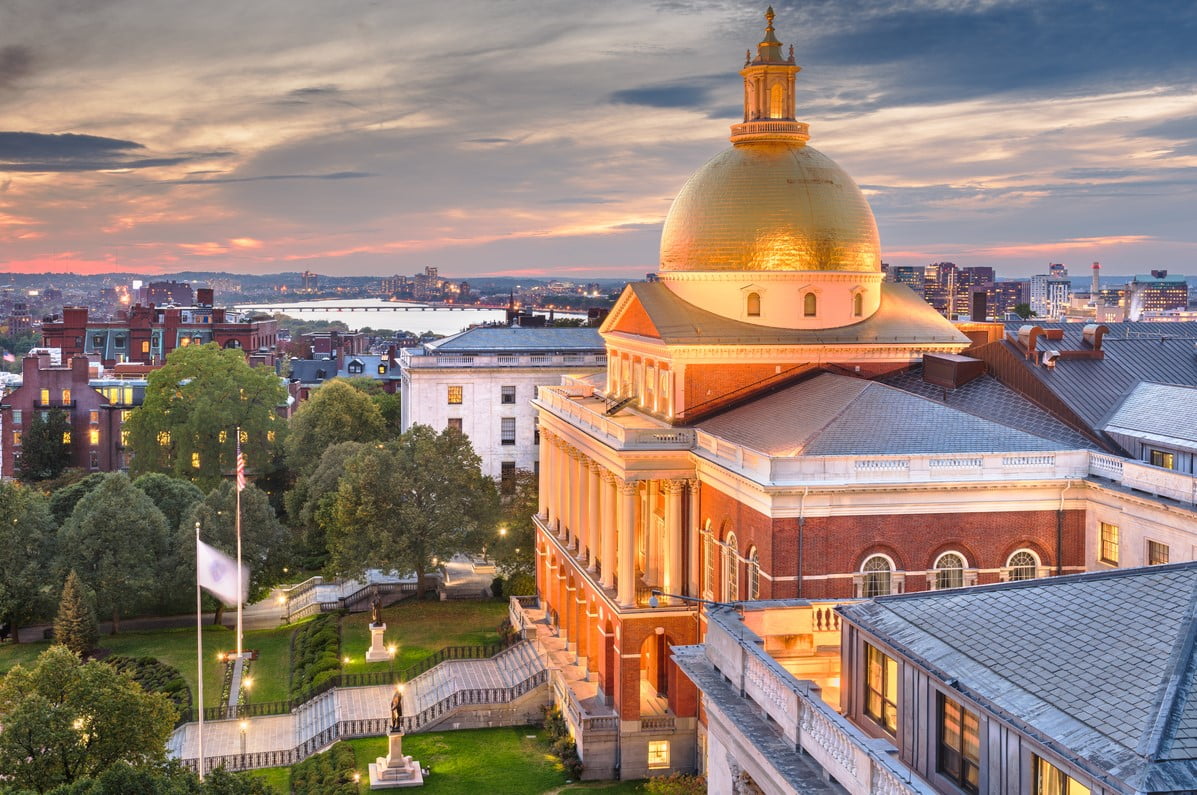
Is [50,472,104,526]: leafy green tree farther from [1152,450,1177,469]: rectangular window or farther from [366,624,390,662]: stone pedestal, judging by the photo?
[1152,450,1177,469]: rectangular window

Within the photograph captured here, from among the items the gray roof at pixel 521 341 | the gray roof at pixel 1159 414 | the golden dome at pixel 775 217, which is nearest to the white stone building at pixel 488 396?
the gray roof at pixel 521 341

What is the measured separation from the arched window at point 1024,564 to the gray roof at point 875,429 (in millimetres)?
3406

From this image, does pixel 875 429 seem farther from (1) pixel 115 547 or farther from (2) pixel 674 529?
(1) pixel 115 547

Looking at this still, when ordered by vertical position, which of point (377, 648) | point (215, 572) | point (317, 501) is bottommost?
point (377, 648)

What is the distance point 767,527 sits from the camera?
129 feet

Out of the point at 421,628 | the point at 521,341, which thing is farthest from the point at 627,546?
the point at 521,341

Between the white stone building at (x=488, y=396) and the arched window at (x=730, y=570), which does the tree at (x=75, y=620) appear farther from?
the arched window at (x=730, y=570)

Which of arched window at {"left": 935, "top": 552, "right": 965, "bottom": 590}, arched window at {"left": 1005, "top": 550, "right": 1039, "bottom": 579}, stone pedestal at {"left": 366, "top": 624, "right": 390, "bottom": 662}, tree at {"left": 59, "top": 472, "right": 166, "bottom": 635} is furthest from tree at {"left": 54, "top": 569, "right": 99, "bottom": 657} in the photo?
arched window at {"left": 1005, "top": 550, "right": 1039, "bottom": 579}

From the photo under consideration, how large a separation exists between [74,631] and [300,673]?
439 inches

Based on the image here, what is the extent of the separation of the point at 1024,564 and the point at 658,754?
1548 centimetres

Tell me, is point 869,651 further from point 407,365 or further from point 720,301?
point 407,365

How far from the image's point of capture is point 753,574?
41375 mm

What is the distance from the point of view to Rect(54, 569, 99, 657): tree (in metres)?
59.8

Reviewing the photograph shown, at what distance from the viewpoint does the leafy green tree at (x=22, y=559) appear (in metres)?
63.9
